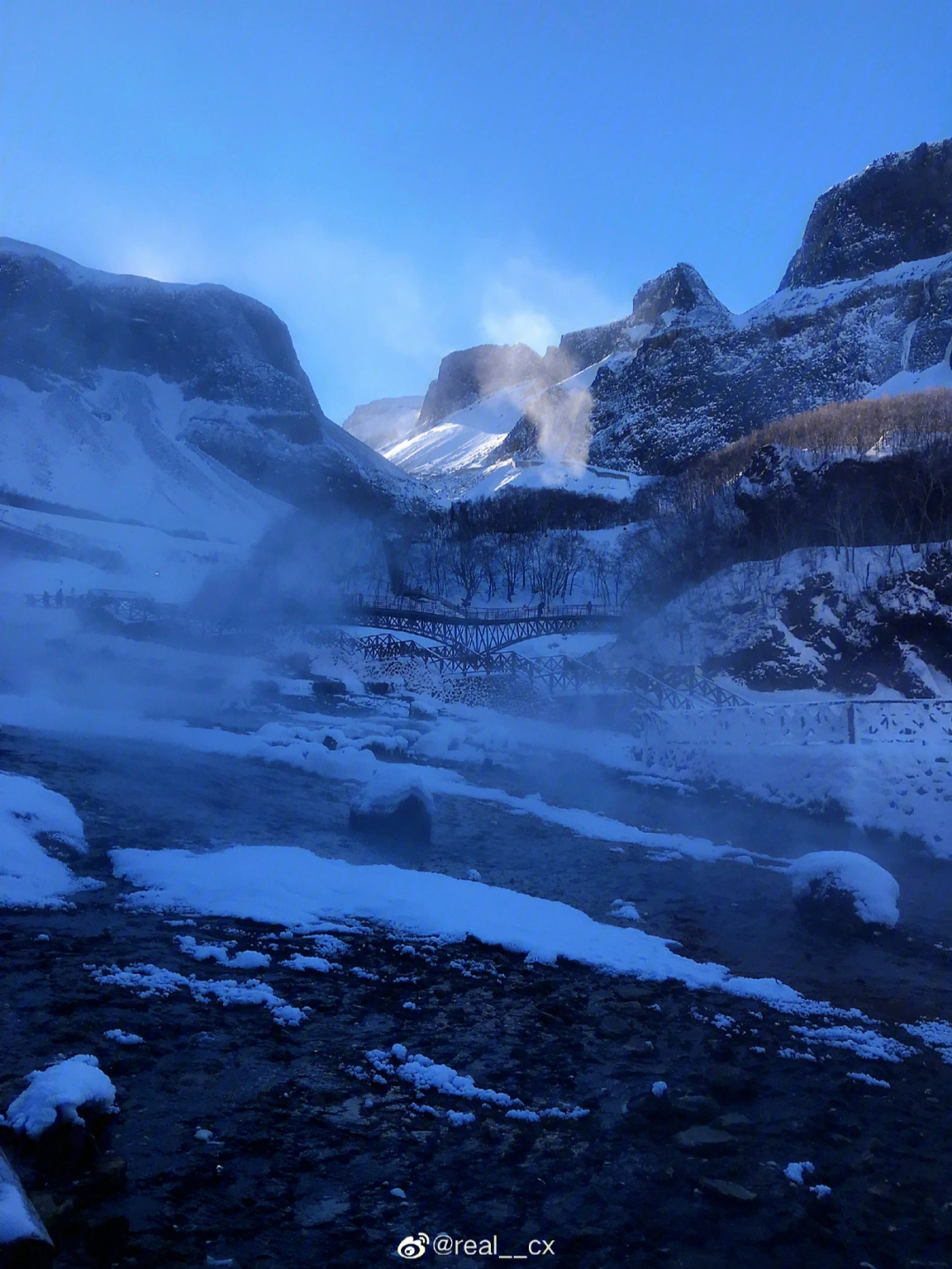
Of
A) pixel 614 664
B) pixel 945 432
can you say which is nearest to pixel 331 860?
pixel 614 664

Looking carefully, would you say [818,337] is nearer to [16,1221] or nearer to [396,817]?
[396,817]

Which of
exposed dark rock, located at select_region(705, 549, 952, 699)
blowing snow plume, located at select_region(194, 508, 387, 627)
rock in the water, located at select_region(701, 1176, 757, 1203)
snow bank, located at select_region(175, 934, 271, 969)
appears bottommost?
rock in the water, located at select_region(701, 1176, 757, 1203)

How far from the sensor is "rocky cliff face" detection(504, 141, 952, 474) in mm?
→ 117000

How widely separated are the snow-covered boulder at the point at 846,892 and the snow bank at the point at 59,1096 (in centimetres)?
831

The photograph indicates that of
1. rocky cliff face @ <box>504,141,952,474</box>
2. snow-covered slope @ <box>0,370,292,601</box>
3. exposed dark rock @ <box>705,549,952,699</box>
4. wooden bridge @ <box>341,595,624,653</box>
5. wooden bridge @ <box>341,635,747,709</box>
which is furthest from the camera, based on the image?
rocky cliff face @ <box>504,141,952,474</box>

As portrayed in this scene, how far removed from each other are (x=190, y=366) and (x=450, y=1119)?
18551 cm

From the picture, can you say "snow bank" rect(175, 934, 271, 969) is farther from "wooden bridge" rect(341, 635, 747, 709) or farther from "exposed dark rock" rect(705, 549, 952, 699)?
"exposed dark rock" rect(705, 549, 952, 699)

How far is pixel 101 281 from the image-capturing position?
558ft

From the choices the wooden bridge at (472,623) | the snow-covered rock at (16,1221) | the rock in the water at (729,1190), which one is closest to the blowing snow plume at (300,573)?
the wooden bridge at (472,623)

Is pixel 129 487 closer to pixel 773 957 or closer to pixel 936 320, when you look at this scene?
pixel 936 320

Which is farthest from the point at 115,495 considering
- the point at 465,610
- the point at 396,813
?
the point at 396,813

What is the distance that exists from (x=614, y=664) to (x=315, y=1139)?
40.3 metres

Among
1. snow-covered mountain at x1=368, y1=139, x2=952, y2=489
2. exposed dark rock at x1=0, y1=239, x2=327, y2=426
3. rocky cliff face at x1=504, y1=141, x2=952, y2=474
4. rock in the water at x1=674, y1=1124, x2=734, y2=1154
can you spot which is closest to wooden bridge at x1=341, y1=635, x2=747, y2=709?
rock in the water at x1=674, y1=1124, x2=734, y2=1154

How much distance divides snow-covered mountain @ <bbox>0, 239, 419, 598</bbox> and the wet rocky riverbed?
6852 centimetres
